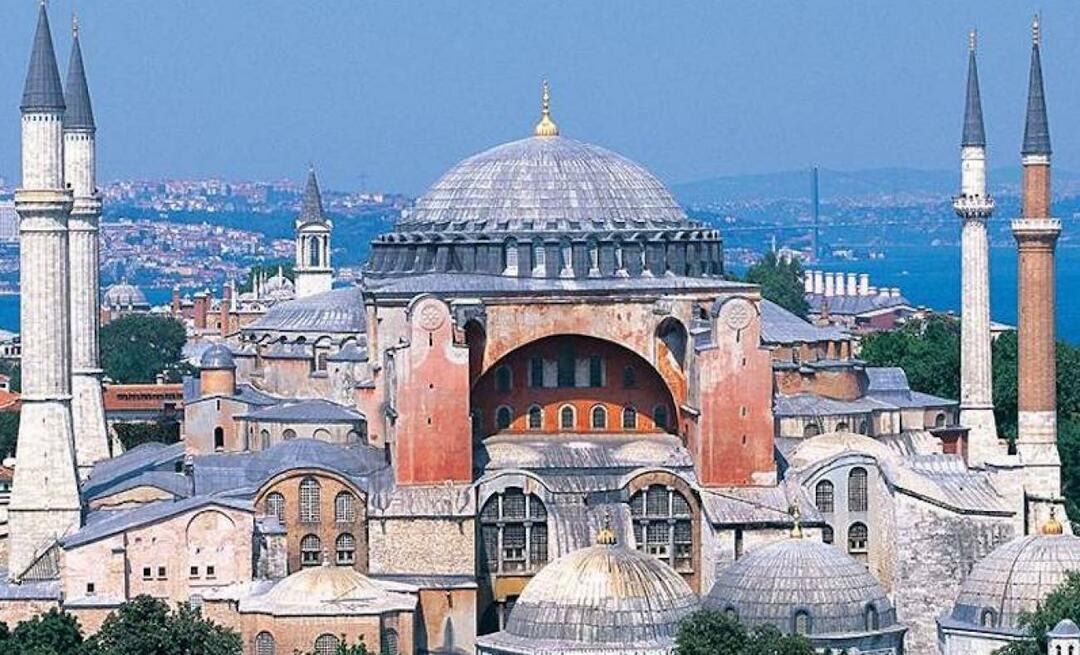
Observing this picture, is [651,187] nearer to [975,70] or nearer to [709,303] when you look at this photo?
[709,303]

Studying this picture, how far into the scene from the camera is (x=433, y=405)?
50.6m

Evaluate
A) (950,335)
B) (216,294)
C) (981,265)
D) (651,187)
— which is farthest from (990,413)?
(216,294)

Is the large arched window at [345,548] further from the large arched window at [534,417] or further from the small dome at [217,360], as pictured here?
the small dome at [217,360]

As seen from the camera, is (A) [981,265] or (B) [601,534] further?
(A) [981,265]

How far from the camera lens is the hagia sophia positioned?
46.6m

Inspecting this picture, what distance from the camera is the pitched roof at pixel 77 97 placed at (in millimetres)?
61594

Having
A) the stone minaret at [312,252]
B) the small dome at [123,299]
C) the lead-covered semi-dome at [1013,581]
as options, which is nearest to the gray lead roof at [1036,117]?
Result: the lead-covered semi-dome at [1013,581]

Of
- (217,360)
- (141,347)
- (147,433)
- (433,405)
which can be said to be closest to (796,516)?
(433,405)

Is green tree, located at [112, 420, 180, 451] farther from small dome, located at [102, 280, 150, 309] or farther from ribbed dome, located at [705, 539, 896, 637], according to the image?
small dome, located at [102, 280, 150, 309]

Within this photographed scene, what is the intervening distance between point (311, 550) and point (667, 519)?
4879mm

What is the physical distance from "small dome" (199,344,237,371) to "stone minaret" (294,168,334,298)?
855 inches

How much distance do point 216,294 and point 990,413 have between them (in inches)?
5093

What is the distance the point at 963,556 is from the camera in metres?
50.8

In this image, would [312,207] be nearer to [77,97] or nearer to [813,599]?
[77,97]
